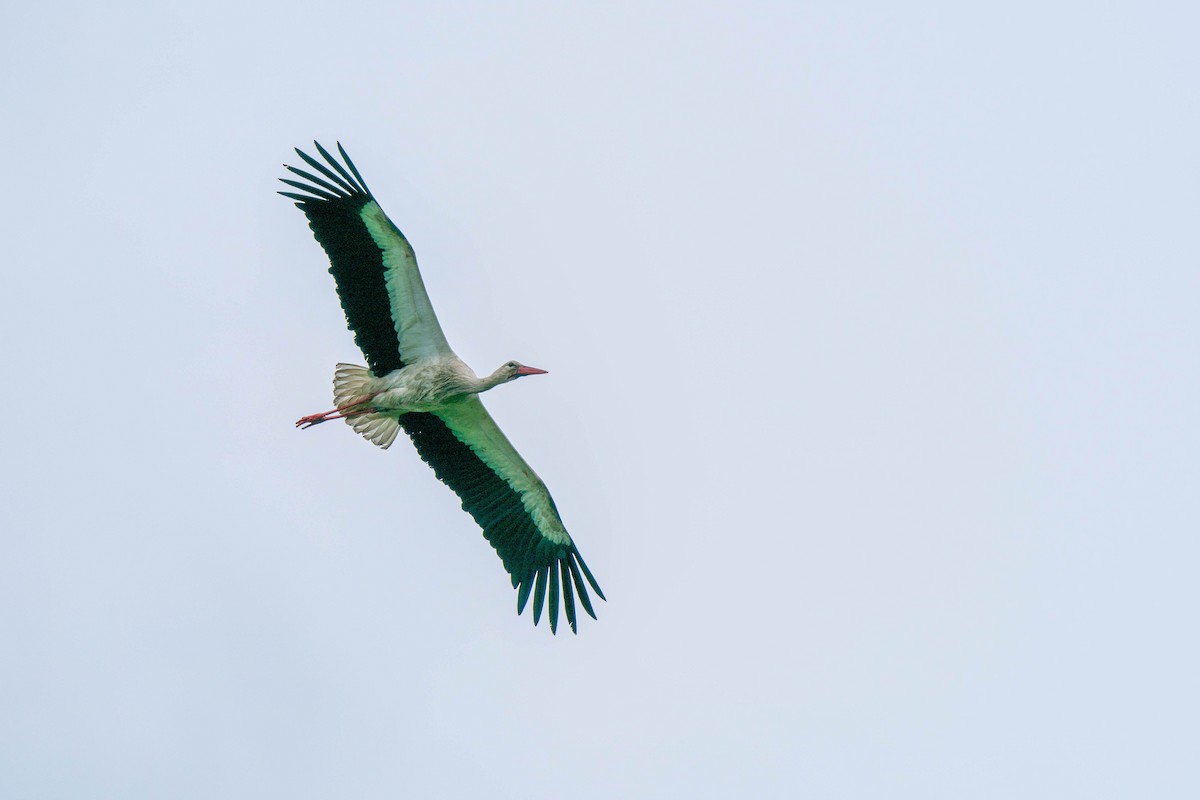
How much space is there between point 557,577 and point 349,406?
232 cm

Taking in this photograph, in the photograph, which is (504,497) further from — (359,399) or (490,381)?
(359,399)

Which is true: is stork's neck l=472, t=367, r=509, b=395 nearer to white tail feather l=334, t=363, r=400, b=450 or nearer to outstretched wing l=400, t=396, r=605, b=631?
outstretched wing l=400, t=396, r=605, b=631

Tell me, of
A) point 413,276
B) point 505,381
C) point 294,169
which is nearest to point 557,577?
point 505,381

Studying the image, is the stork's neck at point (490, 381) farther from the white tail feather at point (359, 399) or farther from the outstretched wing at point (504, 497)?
the white tail feather at point (359, 399)

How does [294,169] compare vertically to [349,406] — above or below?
above

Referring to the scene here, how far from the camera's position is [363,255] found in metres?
16.8

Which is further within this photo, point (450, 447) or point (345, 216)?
point (450, 447)

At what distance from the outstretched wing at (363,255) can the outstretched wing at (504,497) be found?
3.27 ft

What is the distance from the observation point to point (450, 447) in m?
17.9

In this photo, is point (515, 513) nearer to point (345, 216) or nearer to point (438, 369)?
point (438, 369)

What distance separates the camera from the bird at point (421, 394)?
16.8 metres

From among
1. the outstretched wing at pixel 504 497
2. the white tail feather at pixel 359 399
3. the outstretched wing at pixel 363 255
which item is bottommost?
the outstretched wing at pixel 504 497

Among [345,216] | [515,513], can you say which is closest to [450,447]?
[515,513]

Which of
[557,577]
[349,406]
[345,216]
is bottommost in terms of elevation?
[557,577]
